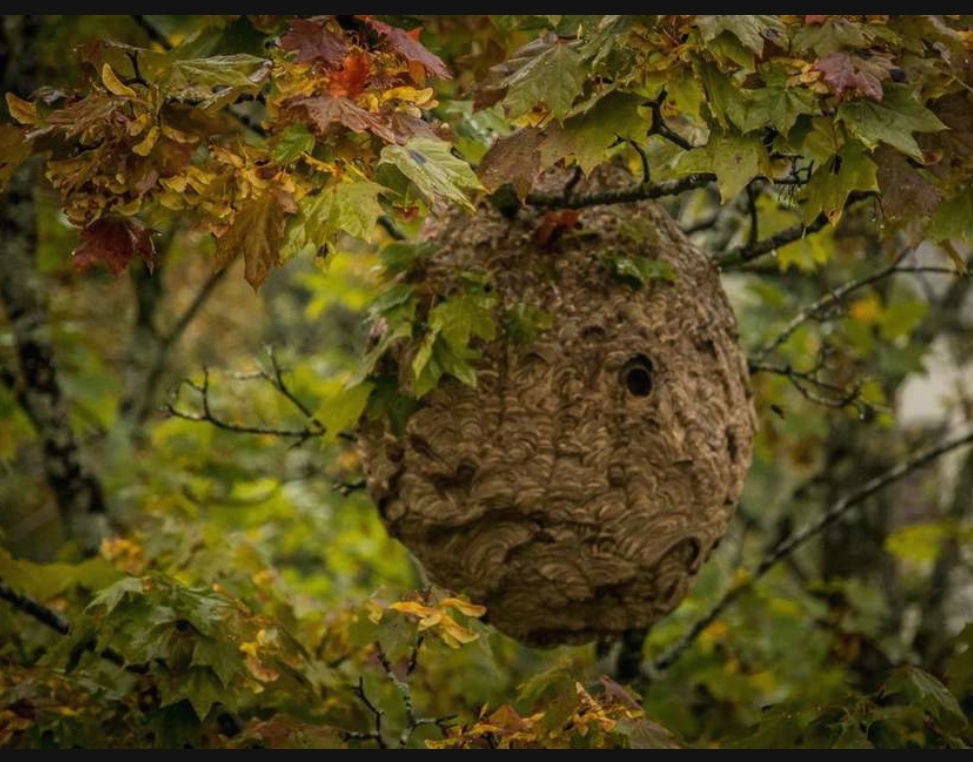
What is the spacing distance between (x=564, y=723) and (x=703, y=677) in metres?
2.79

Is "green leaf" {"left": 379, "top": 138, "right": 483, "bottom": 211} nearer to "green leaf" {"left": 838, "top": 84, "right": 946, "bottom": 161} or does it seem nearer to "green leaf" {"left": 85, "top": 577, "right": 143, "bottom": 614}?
"green leaf" {"left": 838, "top": 84, "right": 946, "bottom": 161}

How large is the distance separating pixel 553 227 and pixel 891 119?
0.94 meters

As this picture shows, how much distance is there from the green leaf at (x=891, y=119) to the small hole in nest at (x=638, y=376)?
84 cm

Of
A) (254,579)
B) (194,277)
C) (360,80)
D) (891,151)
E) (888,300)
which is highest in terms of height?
(360,80)

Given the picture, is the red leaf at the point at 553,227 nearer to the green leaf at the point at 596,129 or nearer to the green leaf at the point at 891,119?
the green leaf at the point at 596,129

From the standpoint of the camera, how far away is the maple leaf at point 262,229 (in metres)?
2.11

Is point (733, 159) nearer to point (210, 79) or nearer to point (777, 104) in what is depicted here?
point (777, 104)

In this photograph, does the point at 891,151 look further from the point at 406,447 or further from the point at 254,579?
the point at 254,579

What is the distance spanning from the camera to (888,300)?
606cm

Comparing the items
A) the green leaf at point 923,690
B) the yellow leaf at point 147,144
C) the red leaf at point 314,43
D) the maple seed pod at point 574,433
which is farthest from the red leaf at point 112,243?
the green leaf at point 923,690

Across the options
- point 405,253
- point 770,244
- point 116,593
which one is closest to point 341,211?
point 405,253

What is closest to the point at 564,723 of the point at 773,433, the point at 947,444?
the point at 947,444

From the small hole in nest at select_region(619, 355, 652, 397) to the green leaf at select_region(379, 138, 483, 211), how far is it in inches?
32.5

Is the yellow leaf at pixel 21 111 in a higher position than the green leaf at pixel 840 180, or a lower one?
higher
